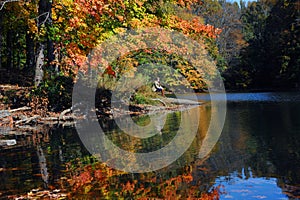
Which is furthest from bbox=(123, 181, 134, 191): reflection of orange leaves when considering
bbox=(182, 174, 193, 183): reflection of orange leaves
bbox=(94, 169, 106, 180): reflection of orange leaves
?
bbox=(182, 174, 193, 183): reflection of orange leaves

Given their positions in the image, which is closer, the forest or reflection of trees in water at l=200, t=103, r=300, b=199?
reflection of trees in water at l=200, t=103, r=300, b=199

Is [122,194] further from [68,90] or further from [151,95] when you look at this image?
[151,95]

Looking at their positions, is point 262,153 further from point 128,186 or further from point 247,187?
point 128,186

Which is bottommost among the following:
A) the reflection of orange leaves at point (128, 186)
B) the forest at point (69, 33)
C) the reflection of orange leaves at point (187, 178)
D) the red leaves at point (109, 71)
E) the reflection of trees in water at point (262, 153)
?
the reflection of orange leaves at point (128, 186)

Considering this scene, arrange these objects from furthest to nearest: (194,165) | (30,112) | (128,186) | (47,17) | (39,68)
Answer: (39,68) → (30,112) → (47,17) → (194,165) → (128,186)

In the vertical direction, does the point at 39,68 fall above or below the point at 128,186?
above

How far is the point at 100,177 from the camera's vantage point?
627 centimetres

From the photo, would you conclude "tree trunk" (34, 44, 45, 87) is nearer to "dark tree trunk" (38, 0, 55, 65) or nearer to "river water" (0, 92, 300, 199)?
"dark tree trunk" (38, 0, 55, 65)

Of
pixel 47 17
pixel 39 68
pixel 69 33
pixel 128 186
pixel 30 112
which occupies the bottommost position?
pixel 128 186

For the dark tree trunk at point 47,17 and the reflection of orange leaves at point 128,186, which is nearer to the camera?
the reflection of orange leaves at point 128,186

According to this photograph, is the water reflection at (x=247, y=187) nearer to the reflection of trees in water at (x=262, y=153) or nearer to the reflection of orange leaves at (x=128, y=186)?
the reflection of trees in water at (x=262, y=153)

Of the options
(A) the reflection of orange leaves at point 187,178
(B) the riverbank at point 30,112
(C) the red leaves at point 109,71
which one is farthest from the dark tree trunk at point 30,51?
(A) the reflection of orange leaves at point 187,178

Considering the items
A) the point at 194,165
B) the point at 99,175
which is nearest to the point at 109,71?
the point at 194,165

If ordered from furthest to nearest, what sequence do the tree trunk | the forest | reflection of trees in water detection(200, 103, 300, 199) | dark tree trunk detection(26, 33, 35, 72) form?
dark tree trunk detection(26, 33, 35, 72)
the tree trunk
the forest
reflection of trees in water detection(200, 103, 300, 199)
